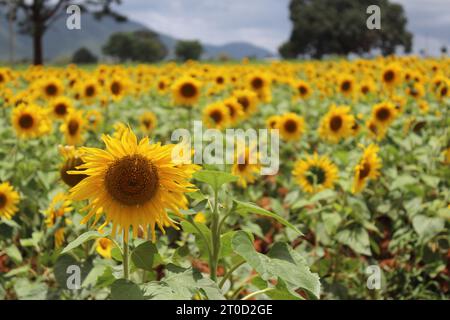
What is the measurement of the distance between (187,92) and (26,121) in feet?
7.55

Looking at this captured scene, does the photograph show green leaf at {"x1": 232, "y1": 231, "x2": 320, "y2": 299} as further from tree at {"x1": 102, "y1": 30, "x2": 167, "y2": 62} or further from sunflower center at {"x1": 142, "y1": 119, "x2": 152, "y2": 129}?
tree at {"x1": 102, "y1": 30, "x2": 167, "y2": 62}

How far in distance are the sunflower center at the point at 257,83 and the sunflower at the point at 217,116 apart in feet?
6.63

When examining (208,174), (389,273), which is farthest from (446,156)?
(208,174)

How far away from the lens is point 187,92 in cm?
732

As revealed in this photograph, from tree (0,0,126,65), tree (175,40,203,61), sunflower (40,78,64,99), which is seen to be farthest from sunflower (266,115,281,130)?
tree (175,40,203,61)

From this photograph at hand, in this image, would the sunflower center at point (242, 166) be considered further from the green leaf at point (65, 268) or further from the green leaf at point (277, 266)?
the green leaf at point (277, 266)

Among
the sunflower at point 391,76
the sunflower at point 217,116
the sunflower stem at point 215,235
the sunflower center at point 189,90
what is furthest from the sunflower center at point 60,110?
the sunflower stem at point 215,235

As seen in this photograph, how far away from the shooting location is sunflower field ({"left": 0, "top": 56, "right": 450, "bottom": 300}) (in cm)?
218

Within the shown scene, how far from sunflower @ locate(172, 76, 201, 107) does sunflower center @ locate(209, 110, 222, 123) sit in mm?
691

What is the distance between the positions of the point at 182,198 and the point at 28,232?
9.72 feet

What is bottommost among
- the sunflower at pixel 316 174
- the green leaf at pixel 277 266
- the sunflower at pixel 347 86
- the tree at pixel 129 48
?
the green leaf at pixel 277 266

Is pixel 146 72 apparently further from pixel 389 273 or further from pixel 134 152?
pixel 134 152

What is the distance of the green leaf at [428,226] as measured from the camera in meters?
4.32
